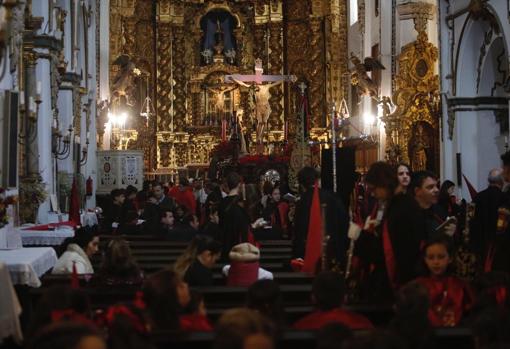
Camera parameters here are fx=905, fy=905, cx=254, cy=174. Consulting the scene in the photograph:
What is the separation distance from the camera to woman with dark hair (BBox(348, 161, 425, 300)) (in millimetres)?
6359

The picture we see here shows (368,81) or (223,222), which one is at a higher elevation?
(368,81)

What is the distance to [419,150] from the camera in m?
24.5

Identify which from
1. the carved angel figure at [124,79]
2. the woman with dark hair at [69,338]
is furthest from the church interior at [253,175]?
the carved angel figure at [124,79]

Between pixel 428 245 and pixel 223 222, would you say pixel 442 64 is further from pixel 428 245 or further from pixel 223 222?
pixel 428 245

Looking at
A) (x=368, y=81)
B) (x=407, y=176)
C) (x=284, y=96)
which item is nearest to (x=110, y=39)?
(x=284, y=96)

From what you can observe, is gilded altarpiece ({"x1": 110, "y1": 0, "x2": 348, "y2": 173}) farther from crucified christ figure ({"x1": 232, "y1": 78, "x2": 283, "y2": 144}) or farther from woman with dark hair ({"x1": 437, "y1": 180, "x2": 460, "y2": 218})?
woman with dark hair ({"x1": 437, "y1": 180, "x2": 460, "y2": 218})

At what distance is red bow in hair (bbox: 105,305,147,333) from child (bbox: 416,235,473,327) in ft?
6.88

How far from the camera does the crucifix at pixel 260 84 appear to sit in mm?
33406

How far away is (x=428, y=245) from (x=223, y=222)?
15.0ft

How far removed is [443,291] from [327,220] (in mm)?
2833

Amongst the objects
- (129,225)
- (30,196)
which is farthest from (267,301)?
(129,225)

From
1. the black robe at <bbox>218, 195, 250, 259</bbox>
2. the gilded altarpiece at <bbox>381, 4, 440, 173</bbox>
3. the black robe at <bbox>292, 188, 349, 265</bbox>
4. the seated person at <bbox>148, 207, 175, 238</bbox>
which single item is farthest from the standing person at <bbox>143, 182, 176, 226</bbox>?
the gilded altarpiece at <bbox>381, 4, 440, 173</bbox>

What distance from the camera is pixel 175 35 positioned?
3500 cm

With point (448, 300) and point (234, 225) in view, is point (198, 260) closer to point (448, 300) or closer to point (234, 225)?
point (448, 300)
